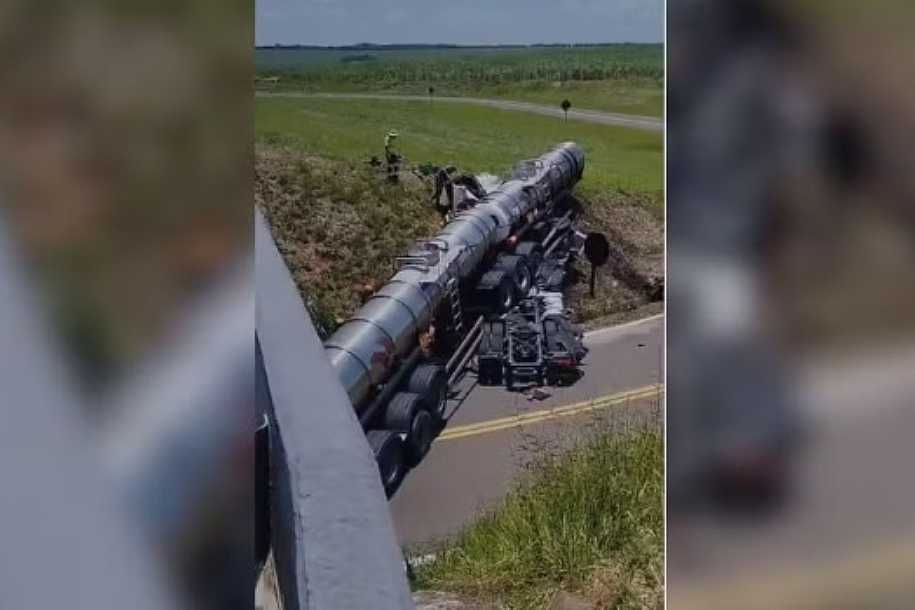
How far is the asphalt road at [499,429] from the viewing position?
2.34m

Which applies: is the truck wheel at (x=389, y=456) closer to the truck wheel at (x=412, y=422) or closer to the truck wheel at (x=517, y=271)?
the truck wheel at (x=412, y=422)

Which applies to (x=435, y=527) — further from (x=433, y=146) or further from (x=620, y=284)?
(x=433, y=146)

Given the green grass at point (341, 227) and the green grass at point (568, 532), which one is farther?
the green grass at point (341, 227)

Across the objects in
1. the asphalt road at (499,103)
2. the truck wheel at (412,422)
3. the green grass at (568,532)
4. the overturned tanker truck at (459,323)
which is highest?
the asphalt road at (499,103)

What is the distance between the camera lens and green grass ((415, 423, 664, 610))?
2.29m

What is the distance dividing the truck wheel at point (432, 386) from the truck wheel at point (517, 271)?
0.78 feet
